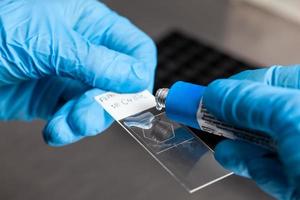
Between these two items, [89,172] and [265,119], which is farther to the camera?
[89,172]

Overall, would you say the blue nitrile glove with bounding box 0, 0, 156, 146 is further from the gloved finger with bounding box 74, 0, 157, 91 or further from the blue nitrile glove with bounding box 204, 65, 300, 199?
the blue nitrile glove with bounding box 204, 65, 300, 199

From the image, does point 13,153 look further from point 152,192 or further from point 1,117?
point 152,192

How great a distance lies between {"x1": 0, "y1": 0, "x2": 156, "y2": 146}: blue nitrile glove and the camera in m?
0.60

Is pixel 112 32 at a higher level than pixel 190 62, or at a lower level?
higher

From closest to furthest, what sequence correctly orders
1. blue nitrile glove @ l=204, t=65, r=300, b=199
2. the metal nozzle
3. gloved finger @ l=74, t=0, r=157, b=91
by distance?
blue nitrile glove @ l=204, t=65, r=300, b=199 < the metal nozzle < gloved finger @ l=74, t=0, r=157, b=91

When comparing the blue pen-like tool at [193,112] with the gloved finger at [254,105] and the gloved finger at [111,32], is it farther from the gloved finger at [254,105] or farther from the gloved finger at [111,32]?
the gloved finger at [111,32]

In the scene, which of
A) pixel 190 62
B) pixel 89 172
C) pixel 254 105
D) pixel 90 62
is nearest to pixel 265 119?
pixel 254 105

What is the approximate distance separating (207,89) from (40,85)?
1.05 feet

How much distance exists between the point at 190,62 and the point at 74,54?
477mm

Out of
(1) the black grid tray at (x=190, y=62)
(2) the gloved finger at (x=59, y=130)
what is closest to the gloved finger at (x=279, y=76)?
(2) the gloved finger at (x=59, y=130)

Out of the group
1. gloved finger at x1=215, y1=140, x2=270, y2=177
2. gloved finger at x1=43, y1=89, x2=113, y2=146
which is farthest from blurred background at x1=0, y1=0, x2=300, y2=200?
gloved finger at x1=215, y1=140, x2=270, y2=177

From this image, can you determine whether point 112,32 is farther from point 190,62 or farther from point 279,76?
point 190,62

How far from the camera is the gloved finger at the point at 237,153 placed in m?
0.51

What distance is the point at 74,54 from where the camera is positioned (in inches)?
23.4
